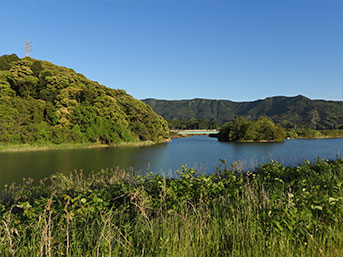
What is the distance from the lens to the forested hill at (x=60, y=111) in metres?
36.7

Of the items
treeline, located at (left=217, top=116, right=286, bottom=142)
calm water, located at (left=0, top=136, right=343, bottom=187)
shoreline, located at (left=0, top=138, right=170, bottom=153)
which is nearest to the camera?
calm water, located at (left=0, top=136, right=343, bottom=187)

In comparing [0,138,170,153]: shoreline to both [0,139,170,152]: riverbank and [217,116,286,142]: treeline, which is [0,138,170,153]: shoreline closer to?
[0,139,170,152]: riverbank

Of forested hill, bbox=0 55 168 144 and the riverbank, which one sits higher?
forested hill, bbox=0 55 168 144

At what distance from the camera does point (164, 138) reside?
5831 centimetres

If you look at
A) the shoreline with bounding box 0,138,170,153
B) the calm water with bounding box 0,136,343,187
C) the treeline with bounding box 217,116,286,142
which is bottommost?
the calm water with bounding box 0,136,343,187

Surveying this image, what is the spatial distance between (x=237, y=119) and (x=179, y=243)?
6302 centimetres

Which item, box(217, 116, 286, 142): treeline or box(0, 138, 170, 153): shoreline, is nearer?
box(0, 138, 170, 153): shoreline

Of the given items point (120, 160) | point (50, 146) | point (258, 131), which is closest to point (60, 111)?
point (50, 146)

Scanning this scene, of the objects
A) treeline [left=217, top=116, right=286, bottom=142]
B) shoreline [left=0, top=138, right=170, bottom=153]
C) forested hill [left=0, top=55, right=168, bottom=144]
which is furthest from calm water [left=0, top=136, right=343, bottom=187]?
treeline [left=217, top=116, right=286, bottom=142]

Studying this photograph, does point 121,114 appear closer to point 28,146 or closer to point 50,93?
point 50,93

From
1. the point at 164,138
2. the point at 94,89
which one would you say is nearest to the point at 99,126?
the point at 94,89

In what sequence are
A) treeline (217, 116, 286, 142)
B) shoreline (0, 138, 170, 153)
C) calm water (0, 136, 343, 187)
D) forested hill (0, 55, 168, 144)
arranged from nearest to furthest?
calm water (0, 136, 343, 187) → shoreline (0, 138, 170, 153) → forested hill (0, 55, 168, 144) → treeline (217, 116, 286, 142)

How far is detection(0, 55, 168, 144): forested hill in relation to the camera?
36656 mm

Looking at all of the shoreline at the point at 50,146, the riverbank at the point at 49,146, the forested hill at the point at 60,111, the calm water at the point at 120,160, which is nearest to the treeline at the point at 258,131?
the forested hill at the point at 60,111
